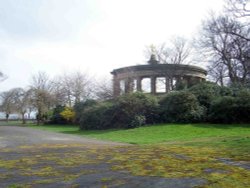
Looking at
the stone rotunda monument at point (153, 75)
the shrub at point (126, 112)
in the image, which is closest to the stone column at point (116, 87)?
the stone rotunda monument at point (153, 75)

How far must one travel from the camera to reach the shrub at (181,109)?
30.1 meters

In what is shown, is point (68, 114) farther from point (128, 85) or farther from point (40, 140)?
point (40, 140)

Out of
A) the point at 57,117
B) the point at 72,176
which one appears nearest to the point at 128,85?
the point at 57,117

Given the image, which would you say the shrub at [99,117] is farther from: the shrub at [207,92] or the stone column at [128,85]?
the stone column at [128,85]

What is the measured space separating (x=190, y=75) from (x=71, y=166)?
42.8m

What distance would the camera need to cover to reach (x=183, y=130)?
25.9 meters

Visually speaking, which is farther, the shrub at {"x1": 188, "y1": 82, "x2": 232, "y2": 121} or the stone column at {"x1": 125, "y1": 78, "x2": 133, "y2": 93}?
the stone column at {"x1": 125, "y1": 78, "x2": 133, "y2": 93}

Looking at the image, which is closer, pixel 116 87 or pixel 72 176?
pixel 72 176

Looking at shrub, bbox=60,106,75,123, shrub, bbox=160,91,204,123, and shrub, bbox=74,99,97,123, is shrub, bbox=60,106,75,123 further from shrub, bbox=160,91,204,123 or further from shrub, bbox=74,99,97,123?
shrub, bbox=160,91,204,123

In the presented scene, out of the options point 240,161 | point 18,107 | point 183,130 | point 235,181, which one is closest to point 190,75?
point 183,130

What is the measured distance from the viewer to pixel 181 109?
3045 cm

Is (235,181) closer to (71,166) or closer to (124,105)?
(71,166)

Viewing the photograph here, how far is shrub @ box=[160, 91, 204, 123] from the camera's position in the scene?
30.1m

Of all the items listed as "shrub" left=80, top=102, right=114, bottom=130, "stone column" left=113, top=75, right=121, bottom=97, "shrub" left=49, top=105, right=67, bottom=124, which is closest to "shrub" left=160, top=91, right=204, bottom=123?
"shrub" left=80, top=102, right=114, bottom=130
